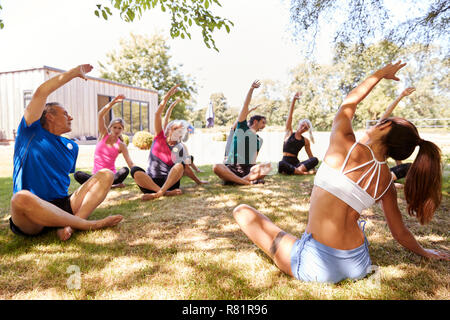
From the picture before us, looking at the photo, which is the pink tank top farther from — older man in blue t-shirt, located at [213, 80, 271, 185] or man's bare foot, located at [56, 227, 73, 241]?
man's bare foot, located at [56, 227, 73, 241]

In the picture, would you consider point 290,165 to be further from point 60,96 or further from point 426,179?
point 60,96

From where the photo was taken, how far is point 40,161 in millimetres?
2838

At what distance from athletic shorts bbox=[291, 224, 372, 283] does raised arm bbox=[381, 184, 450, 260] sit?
34 cm

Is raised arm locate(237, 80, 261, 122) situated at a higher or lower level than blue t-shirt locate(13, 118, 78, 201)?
higher

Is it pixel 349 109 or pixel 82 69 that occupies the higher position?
pixel 82 69

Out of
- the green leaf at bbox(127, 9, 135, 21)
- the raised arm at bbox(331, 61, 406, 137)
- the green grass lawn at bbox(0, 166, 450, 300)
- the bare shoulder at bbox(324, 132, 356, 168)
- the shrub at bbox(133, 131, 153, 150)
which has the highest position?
the green leaf at bbox(127, 9, 135, 21)

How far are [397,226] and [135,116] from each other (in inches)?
743

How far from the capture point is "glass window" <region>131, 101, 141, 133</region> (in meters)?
19.0

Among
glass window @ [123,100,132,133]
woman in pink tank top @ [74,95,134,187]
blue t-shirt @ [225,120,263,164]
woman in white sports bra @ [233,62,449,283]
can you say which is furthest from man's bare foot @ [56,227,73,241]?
glass window @ [123,100,132,133]

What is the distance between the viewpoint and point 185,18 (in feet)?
15.3

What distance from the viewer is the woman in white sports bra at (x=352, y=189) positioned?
6.26 feet

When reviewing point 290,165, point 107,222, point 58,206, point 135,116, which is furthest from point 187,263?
point 135,116

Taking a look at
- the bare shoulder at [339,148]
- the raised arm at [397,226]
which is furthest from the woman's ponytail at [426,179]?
the bare shoulder at [339,148]
